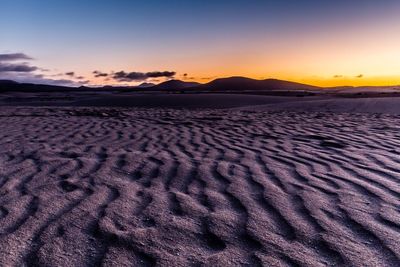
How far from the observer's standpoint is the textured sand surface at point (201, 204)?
234cm

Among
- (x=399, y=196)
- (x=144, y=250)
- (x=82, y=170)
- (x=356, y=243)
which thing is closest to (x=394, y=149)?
(x=399, y=196)

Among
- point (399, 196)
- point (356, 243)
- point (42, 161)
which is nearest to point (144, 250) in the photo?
point (356, 243)

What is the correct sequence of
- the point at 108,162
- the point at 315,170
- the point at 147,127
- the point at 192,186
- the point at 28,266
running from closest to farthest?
1. the point at 28,266
2. the point at 192,186
3. the point at 315,170
4. the point at 108,162
5. the point at 147,127

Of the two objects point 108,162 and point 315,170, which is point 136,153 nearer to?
point 108,162

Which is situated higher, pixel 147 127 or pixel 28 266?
pixel 28 266

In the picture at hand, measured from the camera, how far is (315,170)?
4.33 metres

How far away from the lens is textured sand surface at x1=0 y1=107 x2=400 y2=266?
7.69ft

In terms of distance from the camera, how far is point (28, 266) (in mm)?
2195

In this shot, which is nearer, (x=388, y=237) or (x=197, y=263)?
(x=197, y=263)

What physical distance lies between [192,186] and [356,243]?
1.61 meters

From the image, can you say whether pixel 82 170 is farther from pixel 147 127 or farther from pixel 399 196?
pixel 147 127

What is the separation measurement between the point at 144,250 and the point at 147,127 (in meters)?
6.21

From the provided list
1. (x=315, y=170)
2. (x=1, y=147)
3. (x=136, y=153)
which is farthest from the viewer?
(x=1, y=147)

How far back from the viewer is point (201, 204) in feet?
10.5
